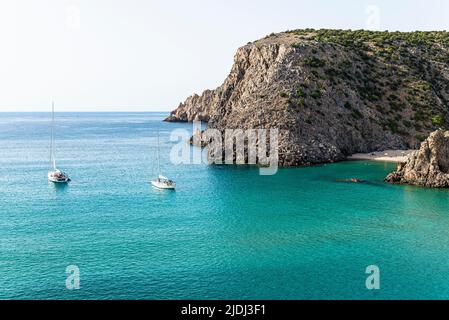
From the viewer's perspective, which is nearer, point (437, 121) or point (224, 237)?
point (224, 237)

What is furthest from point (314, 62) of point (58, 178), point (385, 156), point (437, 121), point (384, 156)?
point (58, 178)

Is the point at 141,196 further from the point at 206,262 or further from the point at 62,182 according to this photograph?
the point at 206,262

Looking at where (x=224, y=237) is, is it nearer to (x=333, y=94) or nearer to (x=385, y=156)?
(x=385, y=156)

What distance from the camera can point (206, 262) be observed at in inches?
1871

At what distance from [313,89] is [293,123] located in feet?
49.3

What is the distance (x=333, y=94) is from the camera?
125000 mm

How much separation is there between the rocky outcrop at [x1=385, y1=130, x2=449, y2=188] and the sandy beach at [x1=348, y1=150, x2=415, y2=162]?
24.0 metres

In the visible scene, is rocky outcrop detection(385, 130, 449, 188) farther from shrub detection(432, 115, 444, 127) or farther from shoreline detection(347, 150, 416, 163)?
shrub detection(432, 115, 444, 127)

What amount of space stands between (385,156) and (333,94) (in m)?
21.9

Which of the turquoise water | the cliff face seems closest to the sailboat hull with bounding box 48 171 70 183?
the turquoise water

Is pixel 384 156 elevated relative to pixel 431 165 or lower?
elevated

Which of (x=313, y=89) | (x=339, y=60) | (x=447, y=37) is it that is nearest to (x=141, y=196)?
(x=313, y=89)

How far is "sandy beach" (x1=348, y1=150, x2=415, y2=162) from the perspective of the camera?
366 feet
